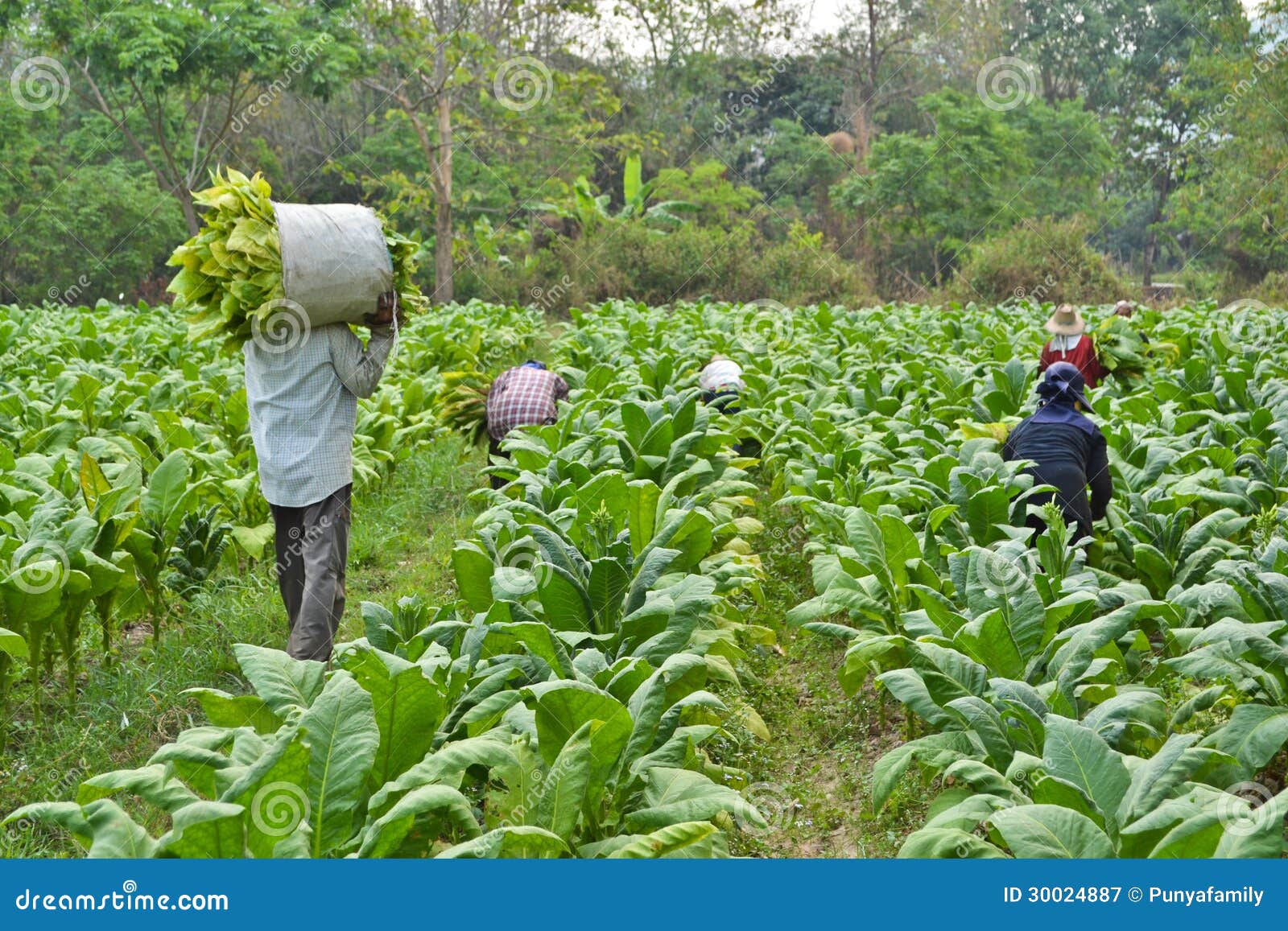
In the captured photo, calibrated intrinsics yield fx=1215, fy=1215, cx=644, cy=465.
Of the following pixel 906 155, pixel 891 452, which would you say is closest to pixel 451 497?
pixel 891 452

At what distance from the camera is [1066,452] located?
6.08m

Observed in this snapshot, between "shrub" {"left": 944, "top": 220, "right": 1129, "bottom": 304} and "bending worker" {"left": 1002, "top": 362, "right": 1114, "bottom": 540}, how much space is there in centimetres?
2274

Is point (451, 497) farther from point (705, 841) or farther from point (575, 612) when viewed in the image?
point (705, 841)

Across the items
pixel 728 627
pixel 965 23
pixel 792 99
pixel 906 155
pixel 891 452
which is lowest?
pixel 728 627

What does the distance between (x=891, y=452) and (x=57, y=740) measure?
4.59 meters

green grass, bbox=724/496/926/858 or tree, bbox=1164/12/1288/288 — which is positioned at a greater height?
tree, bbox=1164/12/1288/288

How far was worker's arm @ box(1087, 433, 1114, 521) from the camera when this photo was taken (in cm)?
620

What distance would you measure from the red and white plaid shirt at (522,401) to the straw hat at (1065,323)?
380 cm

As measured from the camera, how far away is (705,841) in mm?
3111

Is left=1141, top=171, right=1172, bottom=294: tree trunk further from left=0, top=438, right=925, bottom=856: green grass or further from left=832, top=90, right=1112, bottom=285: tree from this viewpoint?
left=0, top=438, right=925, bottom=856: green grass

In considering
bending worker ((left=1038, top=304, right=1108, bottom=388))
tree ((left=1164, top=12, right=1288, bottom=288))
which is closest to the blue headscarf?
bending worker ((left=1038, top=304, right=1108, bottom=388))

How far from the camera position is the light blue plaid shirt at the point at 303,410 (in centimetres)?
530

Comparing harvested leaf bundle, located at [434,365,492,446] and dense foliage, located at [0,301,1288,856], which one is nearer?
dense foliage, located at [0,301,1288,856]

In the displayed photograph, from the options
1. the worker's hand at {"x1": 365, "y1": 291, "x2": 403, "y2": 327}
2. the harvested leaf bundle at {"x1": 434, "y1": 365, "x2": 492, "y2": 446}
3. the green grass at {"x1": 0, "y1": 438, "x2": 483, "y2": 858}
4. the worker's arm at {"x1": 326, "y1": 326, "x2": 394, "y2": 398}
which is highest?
the worker's hand at {"x1": 365, "y1": 291, "x2": 403, "y2": 327}
